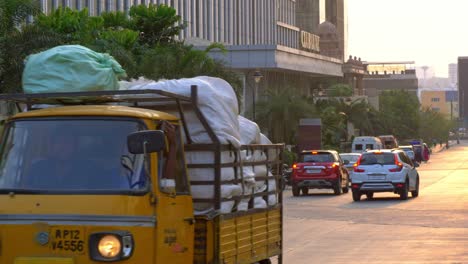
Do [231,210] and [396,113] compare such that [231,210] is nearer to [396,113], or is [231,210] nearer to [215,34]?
[215,34]

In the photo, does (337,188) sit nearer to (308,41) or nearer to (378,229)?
(378,229)

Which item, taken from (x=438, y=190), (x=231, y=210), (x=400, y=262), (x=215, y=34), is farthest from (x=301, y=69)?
(x=231, y=210)

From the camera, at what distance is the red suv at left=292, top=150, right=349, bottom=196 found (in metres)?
42.8

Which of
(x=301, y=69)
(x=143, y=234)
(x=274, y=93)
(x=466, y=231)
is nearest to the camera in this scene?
(x=143, y=234)

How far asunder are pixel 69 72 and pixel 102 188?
218 centimetres

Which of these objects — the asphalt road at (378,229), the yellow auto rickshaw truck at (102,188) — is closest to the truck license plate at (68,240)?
the yellow auto rickshaw truck at (102,188)

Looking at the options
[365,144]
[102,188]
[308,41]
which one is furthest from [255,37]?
[102,188]

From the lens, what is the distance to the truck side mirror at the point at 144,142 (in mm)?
8898

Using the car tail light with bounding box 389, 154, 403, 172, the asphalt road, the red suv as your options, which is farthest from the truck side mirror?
the red suv

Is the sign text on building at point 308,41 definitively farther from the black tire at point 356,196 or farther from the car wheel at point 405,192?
the car wheel at point 405,192

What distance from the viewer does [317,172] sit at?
42.8 meters

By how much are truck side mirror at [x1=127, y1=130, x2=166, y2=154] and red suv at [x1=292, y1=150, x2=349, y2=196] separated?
3362cm

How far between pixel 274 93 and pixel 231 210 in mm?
59757

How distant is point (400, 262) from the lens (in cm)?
1789
